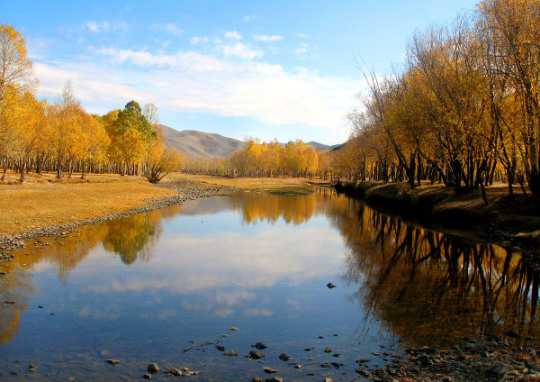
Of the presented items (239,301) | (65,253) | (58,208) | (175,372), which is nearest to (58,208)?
(58,208)

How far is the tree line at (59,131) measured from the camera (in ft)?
147

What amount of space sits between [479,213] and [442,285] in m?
19.7

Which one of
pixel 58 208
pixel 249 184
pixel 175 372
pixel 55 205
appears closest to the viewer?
pixel 175 372

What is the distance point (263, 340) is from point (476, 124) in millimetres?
30958

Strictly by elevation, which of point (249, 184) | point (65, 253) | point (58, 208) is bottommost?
point (65, 253)

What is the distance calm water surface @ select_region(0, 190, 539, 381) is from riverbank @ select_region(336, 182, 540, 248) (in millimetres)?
2788

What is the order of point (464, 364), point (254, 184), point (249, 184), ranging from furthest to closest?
1. point (254, 184)
2. point (249, 184)
3. point (464, 364)

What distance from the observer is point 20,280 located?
59.5 feet

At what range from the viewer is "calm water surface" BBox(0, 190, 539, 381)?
11414mm

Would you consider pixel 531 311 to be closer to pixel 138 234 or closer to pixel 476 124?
pixel 476 124

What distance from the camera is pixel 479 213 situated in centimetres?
3559

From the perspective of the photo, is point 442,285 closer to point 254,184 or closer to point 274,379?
point 274,379

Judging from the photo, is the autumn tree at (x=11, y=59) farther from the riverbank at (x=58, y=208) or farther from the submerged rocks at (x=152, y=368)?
the submerged rocks at (x=152, y=368)

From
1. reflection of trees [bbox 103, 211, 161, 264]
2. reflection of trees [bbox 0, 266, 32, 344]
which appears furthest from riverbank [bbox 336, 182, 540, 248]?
reflection of trees [bbox 0, 266, 32, 344]
